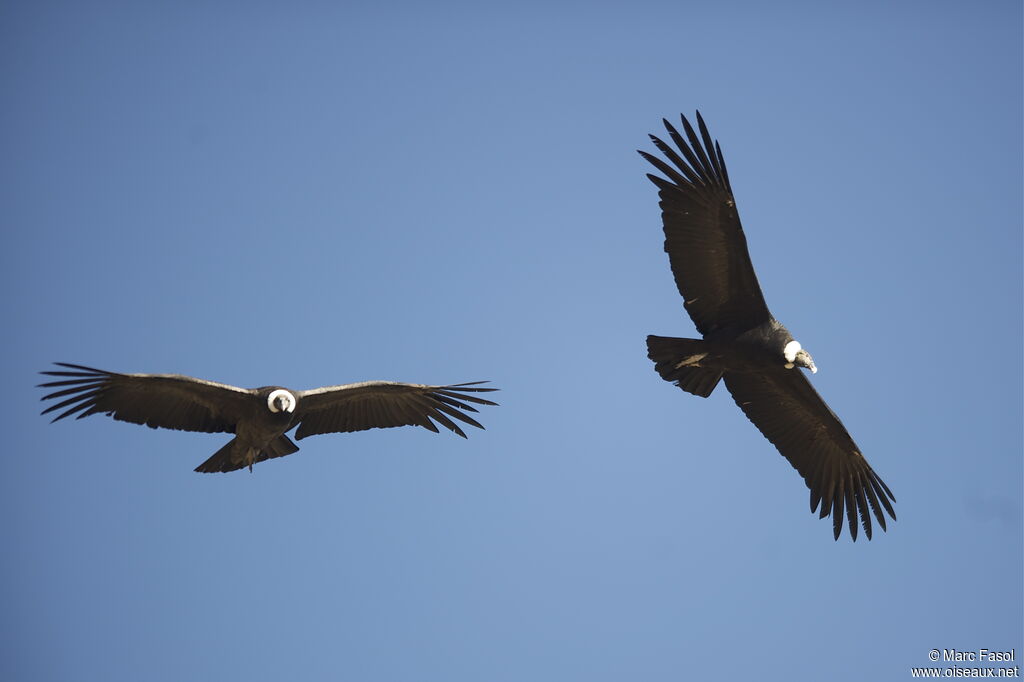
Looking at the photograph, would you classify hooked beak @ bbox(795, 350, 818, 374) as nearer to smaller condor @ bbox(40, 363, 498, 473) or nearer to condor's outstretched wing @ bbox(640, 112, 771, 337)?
condor's outstretched wing @ bbox(640, 112, 771, 337)

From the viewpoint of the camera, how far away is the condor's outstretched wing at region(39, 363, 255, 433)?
1716 cm

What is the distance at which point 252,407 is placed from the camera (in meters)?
17.7

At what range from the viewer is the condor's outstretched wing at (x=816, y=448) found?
18.9m

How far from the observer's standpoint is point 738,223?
16.7m

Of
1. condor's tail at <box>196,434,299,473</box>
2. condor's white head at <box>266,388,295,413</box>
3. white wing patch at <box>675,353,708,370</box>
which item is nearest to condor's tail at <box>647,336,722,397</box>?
white wing patch at <box>675,353,708,370</box>

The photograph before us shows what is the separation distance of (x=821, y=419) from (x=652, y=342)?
11.4 feet

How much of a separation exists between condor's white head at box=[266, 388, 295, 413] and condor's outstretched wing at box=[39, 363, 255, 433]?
0.48 m

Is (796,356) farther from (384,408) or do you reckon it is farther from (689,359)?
(384,408)

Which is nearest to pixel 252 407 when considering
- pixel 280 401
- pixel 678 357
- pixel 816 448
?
pixel 280 401

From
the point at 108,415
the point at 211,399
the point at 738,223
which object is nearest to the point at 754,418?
the point at 738,223

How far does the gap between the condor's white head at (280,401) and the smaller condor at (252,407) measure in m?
0.01

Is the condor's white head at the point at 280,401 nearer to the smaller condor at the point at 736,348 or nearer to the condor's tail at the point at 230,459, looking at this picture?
the condor's tail at the point at 230,459

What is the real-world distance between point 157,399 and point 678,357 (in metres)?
7.99

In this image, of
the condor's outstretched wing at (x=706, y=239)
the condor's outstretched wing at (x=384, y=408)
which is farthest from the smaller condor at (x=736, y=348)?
the condor's outstretched wing at (x=384, y=408)
